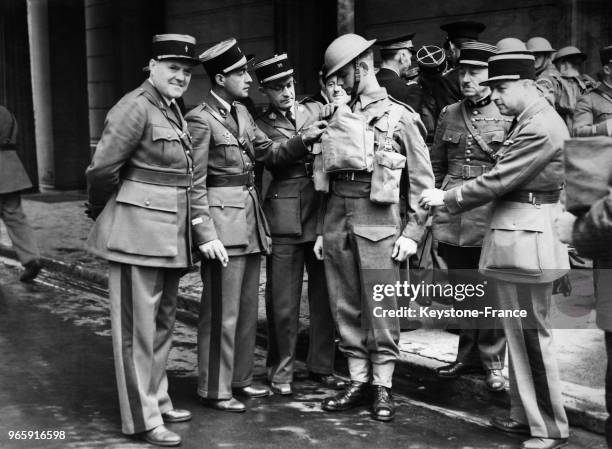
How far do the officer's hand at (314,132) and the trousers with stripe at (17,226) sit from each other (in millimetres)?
4460

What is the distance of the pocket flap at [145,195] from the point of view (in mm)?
4930

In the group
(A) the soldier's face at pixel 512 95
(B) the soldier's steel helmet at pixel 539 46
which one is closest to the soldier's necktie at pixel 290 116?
(A) the soldier's face at pixel 512 95

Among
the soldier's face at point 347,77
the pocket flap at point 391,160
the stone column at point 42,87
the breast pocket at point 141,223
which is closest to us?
the breast pocket at point 141,223

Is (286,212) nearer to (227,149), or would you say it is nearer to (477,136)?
(227,149)

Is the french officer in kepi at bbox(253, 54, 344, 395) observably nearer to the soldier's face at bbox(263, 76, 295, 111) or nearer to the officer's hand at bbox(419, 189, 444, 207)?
the soldier's face at bbox(263, 76, 295, 111)

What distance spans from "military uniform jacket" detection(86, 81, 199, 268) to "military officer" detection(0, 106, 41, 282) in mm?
4245

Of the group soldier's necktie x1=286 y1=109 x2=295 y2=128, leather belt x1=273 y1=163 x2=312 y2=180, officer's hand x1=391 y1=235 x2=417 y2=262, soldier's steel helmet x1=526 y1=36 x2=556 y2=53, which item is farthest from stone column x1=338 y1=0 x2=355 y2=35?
officer's hand x1=391 y1=235 x2=417 y2=262

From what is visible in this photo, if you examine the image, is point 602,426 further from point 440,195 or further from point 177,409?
point 177,409

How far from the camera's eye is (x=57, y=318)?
25.5 feet

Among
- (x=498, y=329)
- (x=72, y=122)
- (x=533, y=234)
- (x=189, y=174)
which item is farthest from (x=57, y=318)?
(x=72, y=122)

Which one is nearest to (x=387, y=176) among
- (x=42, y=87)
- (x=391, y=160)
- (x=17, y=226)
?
(x=391, y=160)

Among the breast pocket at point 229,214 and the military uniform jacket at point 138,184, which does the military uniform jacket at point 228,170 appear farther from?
the military uniform jacket at point 138,184

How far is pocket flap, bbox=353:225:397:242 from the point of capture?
529cm

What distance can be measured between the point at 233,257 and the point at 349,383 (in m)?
0.99
